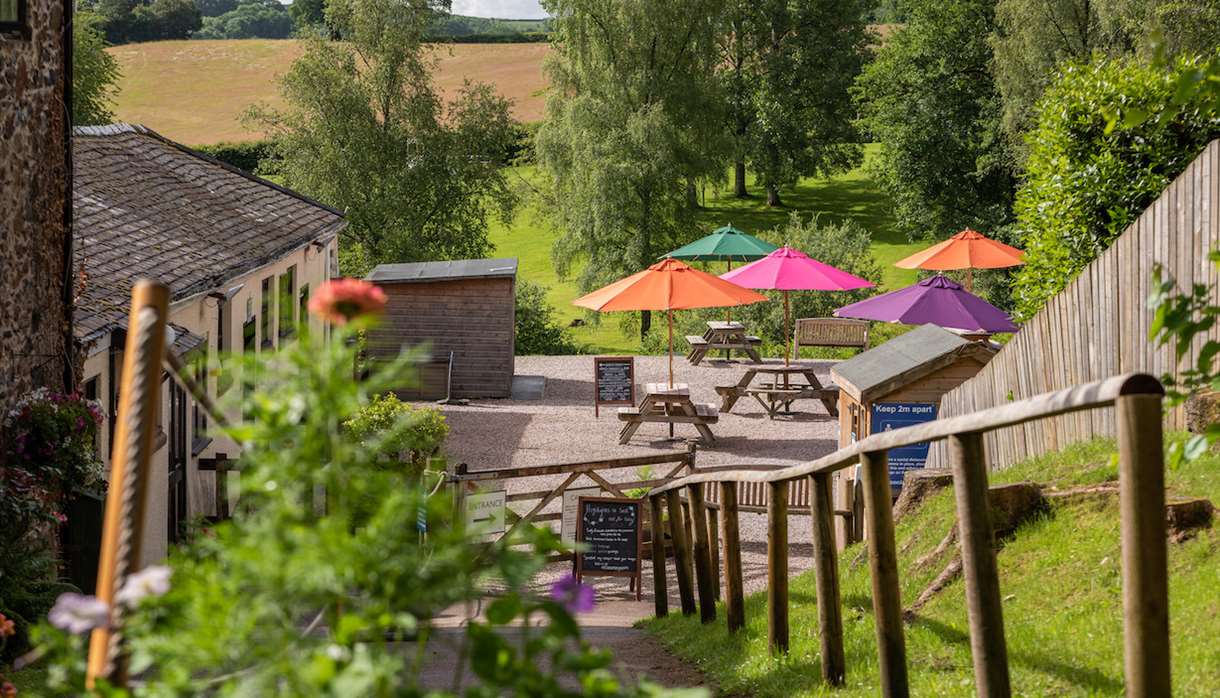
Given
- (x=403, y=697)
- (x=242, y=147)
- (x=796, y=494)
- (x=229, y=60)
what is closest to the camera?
(x=403, y=697)

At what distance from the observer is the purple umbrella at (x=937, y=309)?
54.4 feet

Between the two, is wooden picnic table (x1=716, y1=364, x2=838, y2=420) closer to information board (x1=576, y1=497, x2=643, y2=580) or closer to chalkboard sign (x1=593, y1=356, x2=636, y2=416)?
chalkboard sign (x1=593, y1=356, x2=636, y2=416)

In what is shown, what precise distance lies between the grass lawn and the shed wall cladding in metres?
17.1

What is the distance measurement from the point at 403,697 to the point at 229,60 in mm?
79589

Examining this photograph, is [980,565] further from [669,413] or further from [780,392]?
[780,392]

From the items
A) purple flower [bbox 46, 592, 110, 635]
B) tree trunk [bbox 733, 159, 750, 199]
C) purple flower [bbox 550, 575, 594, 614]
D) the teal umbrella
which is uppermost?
tree trunk [bbox 733, 159, 750, 199]

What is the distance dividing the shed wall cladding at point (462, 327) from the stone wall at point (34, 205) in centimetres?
1443

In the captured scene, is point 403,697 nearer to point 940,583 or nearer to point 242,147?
point 940,583

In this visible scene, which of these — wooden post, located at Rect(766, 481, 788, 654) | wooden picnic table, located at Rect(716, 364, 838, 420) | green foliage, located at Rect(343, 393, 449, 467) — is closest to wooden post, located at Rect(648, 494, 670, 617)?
wooden post, located at Rect(766, 481, 788, 654)

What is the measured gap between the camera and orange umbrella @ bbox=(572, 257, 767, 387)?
738 inches

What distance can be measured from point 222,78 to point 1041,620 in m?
73.1

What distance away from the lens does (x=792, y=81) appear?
50.6 m

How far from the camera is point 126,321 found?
11.7 meters

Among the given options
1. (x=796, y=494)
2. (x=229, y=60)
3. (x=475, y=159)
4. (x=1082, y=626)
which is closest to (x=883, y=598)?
(x=1082, y=626)
